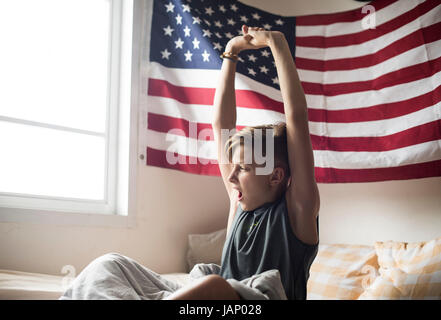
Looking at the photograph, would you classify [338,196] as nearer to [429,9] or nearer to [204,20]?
[429,9]

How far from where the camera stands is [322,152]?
71.7 inches

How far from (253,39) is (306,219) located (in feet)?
1.57

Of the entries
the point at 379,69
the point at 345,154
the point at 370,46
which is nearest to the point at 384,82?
the point at 379,69

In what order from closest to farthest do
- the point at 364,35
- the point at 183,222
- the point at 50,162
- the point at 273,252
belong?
1. the point at 273,252
2. the point at 50,162
3. the point at 364,35
4. the point at 183,222

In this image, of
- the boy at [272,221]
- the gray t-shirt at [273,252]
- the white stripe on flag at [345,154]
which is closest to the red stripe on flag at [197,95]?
the white stripe on flag at [345,154]

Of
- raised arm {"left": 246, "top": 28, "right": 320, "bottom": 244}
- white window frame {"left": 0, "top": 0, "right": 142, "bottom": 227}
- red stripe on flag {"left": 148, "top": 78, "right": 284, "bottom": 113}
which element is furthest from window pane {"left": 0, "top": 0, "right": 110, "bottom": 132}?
raised arm {"left": 246, "top": 28, "right": 320, "bottom": 244}

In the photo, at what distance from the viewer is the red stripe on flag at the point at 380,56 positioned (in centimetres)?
166

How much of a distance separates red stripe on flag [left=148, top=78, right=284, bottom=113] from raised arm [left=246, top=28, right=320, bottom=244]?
83 cm

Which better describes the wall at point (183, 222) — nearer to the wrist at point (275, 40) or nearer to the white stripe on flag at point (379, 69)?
the white stripe on flag at point (379, 69)

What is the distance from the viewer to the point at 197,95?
1837 millimetres

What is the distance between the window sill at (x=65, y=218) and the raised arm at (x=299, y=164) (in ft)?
3.20

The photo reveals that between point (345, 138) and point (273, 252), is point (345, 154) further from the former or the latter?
point (273, 252)
